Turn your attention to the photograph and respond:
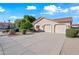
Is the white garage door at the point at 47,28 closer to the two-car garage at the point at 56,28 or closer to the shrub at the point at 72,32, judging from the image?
the two-car garage at the point at 56,28

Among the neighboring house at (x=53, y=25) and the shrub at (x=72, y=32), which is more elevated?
the neighboring house at (x=53, y=25)

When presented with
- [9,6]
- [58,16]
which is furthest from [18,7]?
[58,16]

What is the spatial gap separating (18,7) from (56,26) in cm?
458

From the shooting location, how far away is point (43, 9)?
36.6 feet

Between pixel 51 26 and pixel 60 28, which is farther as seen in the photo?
pixel 51 26

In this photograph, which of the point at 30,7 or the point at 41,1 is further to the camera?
the point at 30,7

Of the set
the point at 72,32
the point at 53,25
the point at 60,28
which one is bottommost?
the point at 72,32

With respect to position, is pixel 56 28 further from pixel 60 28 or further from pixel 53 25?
pixel 60 28

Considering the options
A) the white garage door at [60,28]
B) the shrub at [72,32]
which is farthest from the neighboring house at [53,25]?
the shrub at [72,32]

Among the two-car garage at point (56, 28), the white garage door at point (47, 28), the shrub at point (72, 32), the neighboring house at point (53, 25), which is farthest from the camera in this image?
the white garage door at point (47, 28)

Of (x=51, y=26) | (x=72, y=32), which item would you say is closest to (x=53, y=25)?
(x=51, y=26)
